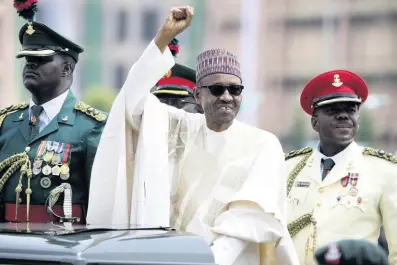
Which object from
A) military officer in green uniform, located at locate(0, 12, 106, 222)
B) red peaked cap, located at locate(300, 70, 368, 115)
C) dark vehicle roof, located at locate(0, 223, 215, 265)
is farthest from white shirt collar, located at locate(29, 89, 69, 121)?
dark vehicle roof, located at locate(0, 223, 215, 265)

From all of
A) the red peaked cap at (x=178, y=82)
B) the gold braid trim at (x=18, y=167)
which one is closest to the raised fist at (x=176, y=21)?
the gold braid trim at (x=18, y=167)

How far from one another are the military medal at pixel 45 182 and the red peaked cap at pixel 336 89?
181cm

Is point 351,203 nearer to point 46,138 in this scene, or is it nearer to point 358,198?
point 358,198

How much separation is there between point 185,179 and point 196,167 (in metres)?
0.09

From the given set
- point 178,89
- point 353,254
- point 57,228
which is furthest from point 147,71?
point 178,89

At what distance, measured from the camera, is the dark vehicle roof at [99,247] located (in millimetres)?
5047

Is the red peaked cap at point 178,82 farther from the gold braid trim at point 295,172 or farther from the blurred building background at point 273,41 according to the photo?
the blurred building background at point 273,41

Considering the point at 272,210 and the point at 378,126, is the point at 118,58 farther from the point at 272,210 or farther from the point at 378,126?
the point at 272,210

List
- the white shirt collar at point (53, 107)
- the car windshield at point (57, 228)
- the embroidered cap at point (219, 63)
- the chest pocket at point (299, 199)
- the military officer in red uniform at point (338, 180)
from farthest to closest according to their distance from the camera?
the chest pocket at point (299, 199) → the military officer in red uniform at point (338, 180) → the white shirt collar at point (53, 107) → the embroidered cap at point (219, 63) → the car windshield at point (57, 228)

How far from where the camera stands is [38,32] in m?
7.45

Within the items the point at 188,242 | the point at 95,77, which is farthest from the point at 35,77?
the point at 95,77

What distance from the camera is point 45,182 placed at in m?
7.27

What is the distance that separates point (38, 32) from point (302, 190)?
189 cm

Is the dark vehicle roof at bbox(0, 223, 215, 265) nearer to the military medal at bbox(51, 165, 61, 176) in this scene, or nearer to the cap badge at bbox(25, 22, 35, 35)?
the military medal at bbox(51, 165, 61, 176)
